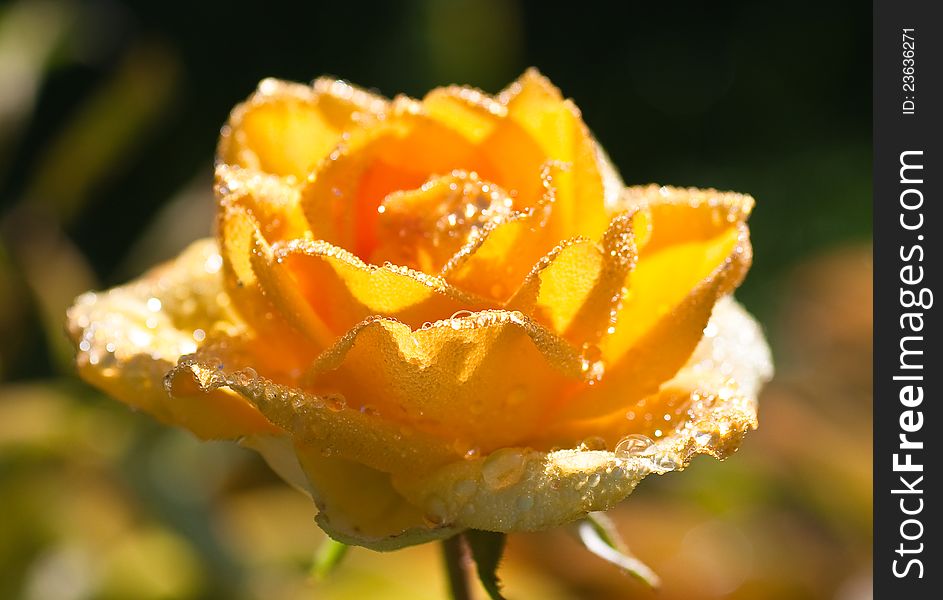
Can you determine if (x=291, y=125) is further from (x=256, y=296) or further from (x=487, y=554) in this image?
(x=487, y=554)

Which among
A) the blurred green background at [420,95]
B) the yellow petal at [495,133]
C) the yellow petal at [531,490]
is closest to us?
the yellow petal at [531,490]

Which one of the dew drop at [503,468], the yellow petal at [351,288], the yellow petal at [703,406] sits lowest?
the dew drop at [503,468]

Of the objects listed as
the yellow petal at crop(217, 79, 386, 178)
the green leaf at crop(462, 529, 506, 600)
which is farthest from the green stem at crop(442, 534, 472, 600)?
the yellow petal at crop(217, 79, 386, 178)

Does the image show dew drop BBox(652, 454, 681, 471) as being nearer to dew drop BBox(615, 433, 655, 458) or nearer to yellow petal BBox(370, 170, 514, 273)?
dew drop BBox(615, 433, 655, 458)
